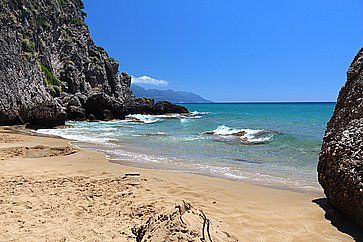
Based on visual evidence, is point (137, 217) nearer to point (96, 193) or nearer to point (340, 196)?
point (96, 193)

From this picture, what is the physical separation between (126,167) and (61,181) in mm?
2650

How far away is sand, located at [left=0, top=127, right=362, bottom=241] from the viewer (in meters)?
4.40

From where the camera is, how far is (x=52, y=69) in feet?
145

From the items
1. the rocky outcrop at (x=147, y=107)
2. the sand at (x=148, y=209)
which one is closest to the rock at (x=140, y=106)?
the rocky outcrop at (x=147, y=107)

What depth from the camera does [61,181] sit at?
756 cm

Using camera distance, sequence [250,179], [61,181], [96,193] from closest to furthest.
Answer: [96,193], [61,181], [250,179]

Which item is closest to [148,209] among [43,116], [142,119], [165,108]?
[43,116]

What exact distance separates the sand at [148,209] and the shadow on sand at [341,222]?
0.02m

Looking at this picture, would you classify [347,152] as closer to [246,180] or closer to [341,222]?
[341,222]

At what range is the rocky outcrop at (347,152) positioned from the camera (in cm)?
515

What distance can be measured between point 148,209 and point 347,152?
3.35m

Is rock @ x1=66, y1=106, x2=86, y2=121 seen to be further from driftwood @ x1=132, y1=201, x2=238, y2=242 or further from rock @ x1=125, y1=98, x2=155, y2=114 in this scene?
driftwood @ x1=132, y1=201, x2=238, y2=242

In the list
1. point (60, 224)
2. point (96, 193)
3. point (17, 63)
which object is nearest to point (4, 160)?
point (96, 193)

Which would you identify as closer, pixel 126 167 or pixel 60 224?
pixel 60 224
